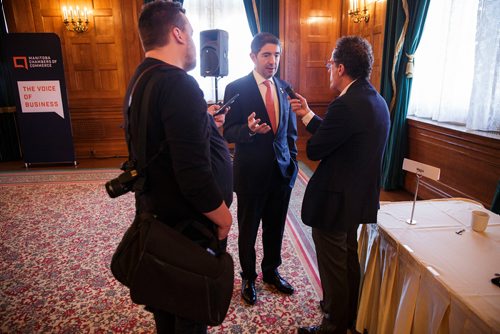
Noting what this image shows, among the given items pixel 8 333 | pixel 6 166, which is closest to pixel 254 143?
pixel 8 333

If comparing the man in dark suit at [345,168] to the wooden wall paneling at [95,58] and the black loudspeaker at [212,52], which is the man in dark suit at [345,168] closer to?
the black loudspeaker at [212,52]

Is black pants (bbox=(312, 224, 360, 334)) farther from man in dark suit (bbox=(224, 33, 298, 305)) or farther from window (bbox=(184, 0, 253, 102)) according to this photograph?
window (bbox=(184, 0, 253, 102))

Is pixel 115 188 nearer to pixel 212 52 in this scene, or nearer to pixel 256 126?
pixel 256 126

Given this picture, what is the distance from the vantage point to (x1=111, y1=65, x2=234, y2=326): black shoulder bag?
0.98 meters

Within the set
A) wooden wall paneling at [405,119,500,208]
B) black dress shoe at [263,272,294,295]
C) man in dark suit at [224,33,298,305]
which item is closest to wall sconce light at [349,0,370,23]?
wooden wall paneling at [405,119,500,208]

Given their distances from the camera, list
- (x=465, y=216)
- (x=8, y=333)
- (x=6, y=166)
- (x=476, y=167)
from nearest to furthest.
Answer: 1. (x=465, y=216)
2. (x=8, y=333)
3. (x=476, y=167)
4. (x=6, y=166)

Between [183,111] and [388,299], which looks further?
[388,299]

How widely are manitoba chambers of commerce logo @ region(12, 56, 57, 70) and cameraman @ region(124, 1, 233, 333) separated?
182 inches

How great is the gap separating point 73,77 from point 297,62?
12.3ft

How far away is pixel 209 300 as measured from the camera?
1022 millimetres

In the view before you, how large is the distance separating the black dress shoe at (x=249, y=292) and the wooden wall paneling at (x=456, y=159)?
204 centimetres

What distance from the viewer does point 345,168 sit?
1368mm

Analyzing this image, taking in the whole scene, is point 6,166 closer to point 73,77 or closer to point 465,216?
point 73,77

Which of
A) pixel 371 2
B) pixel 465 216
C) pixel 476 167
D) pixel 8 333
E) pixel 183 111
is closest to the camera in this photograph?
pixel 183 111
